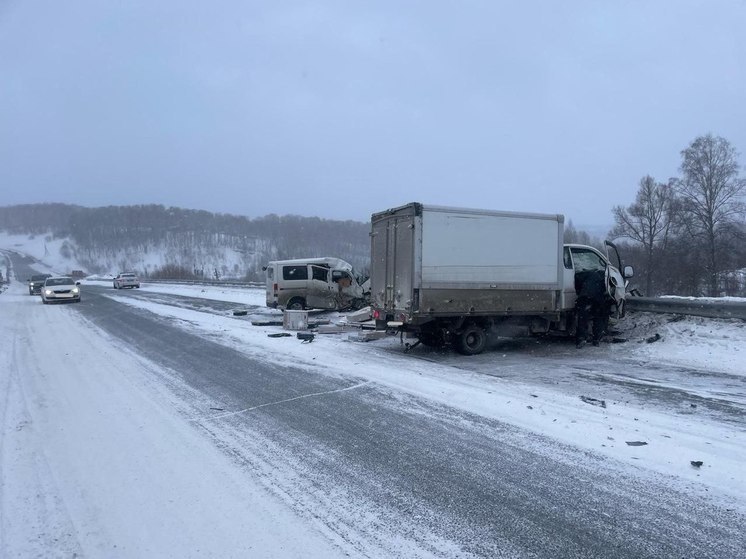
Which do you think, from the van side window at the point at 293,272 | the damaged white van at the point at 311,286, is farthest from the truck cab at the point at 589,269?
the van side window at the point at 293,272

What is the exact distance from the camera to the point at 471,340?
11.9 meters

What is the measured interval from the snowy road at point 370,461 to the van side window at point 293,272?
37.2 ft

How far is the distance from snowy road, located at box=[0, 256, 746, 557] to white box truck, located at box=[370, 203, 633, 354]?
1689 mm

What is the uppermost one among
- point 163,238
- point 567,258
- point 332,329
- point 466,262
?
point 163,238

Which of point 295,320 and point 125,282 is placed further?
point 125,282

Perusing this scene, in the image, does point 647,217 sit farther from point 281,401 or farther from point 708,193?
point 281,401

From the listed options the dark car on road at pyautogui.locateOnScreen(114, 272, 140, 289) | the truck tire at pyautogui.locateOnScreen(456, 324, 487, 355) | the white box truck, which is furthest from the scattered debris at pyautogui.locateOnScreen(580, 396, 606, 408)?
the dark car on road at pyautogui.locateOnScreen(114, 272, 140, 289)

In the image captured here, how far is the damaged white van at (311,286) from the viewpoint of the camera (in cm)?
2142

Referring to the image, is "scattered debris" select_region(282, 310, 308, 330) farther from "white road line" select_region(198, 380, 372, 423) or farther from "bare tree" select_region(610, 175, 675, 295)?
"bare tree" select_region(610, 175, 675, 295)

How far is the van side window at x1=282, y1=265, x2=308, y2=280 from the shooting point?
70.4 ft

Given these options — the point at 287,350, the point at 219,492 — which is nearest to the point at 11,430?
the point at 219,492

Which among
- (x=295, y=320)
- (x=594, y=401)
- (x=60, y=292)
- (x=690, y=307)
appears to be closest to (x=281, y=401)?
(x=594, y=401)

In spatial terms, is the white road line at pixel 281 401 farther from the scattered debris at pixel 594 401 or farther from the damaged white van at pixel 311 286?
the damaged white van at pixel 311 286

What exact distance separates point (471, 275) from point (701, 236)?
150 feet
